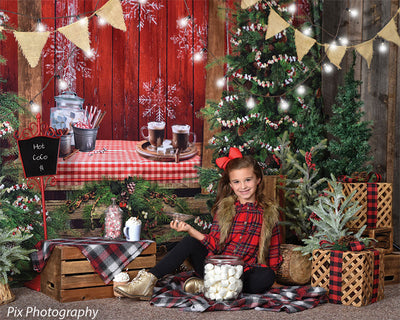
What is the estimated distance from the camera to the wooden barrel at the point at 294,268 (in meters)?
2.94

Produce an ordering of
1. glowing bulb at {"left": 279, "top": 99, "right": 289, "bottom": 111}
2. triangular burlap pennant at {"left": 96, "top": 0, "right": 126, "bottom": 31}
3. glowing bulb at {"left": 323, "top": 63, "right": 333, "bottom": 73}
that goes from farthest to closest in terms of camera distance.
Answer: glowing bulb at {"left": 323, "top": 63, "right": 333, "bottom": 73}, glowing bulb at {"left": 279, "top": 99, "right": 289, "bottom": 111}, triangular burlap pennant at {"left": 96, "top": 0, "right": 126, "bottom": 31}

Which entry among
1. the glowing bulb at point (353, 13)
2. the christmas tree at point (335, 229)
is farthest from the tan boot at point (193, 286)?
the glowing bulb at point (353, 13)

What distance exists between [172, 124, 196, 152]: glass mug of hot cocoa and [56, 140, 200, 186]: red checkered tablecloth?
110 mm

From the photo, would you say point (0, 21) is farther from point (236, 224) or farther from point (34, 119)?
point (236, 224)

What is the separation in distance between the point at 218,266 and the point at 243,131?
4.57ft

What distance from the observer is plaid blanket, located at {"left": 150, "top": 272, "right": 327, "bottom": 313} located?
2492 millimetres

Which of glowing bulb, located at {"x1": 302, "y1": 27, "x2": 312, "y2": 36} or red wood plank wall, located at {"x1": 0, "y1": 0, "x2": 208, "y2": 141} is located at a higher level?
glowing bulb, located at {"x1": 302, "y1": 27, "x2": 312, "y2": 36}

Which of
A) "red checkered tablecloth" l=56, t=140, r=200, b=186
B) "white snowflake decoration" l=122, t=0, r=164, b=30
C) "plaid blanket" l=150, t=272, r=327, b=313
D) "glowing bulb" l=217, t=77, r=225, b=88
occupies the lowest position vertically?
"plaid blanket" l=150, t=272, r=327, b=313

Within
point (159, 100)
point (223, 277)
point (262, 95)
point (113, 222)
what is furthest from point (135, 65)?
point (223, 277)

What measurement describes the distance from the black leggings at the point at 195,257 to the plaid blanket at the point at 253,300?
6 centimetres

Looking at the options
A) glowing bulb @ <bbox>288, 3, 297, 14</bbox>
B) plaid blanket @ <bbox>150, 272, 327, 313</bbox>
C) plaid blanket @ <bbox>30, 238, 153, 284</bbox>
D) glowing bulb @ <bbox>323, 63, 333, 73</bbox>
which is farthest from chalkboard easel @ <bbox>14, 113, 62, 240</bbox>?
glowing bulb @ <bbox>323, 63, 333, 73</bbox>

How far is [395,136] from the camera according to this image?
3.73 m

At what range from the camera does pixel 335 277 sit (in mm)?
2627

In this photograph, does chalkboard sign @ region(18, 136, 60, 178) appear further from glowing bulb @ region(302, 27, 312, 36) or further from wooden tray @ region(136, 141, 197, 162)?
glowing bulb @ region(302, 27, 312, 36)
